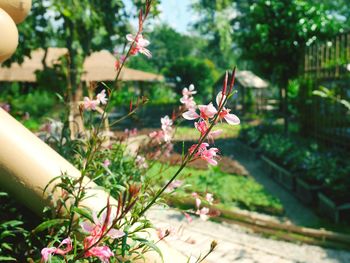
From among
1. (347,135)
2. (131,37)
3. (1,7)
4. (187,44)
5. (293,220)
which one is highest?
(187,44)

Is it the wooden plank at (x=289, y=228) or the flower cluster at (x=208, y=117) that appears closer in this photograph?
the flower cluster at (x=208, y=117)

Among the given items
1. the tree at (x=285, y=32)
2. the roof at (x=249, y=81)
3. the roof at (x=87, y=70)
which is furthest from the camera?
the roof at (x=249, y=81)

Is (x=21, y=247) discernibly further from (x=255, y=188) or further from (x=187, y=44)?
(x=187, y=44)

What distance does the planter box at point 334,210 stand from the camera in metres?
5.74

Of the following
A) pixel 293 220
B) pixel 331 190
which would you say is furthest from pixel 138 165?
pixel 331 190

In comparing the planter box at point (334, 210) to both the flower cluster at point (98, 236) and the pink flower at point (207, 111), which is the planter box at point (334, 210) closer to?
the pink flower at point (207, 111)

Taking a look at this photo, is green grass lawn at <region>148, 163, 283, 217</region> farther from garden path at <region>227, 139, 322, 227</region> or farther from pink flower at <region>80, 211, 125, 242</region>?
pink flower at <region>80, 211, 125, 242</region>

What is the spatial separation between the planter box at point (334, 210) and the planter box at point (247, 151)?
15.0 ft

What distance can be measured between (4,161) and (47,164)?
200 mm

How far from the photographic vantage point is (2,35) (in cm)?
204

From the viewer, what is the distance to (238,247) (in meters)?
4.02

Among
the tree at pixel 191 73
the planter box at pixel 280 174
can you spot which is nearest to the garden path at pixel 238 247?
the planter box at pixel 280 174

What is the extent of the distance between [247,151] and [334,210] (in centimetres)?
596

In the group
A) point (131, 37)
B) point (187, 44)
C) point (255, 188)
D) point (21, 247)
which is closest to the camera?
point (131, 37)
